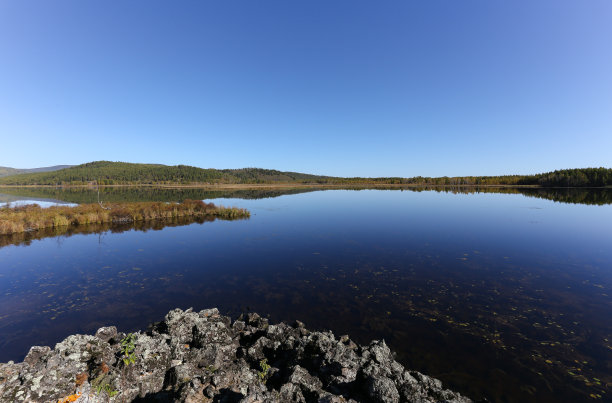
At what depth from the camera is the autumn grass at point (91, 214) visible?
104 feet

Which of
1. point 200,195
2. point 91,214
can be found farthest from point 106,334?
point 200,195

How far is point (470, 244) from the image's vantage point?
24.7 metres

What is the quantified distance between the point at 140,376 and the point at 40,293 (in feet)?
41.9

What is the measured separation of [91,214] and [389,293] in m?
44.5

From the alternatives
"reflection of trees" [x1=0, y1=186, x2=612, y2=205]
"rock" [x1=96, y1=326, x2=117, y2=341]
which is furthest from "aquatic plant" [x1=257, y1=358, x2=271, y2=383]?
"reflection of trees" [x1=0, y1=186, x2=612, y2=205]

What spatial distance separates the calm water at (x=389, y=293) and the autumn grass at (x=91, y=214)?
10.1 metres

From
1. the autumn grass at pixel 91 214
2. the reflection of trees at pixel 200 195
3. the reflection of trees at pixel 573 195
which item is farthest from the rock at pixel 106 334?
the reflection of trees at pixel 573 195

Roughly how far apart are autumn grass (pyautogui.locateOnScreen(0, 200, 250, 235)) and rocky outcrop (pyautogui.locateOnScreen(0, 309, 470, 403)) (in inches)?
1401

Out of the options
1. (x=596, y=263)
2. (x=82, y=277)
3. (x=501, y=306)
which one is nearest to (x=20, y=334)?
(x=82, y=277)

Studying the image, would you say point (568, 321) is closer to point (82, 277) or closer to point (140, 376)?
point (140, 376)

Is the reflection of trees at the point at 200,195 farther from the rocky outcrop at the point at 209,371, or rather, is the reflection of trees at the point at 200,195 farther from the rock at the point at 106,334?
the rocky outcrop at the point at 209,371

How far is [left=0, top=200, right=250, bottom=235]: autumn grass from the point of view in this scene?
31611mm

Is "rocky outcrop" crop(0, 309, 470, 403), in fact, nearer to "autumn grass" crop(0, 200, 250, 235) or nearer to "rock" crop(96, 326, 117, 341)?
"rock" crop(96, 326, 117, 341)

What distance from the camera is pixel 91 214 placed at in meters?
37.2
